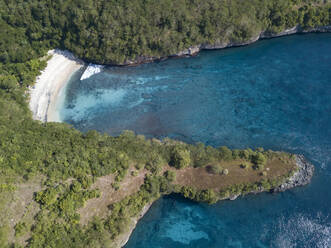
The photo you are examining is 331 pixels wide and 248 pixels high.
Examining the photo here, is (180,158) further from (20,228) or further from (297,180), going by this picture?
(20,228)

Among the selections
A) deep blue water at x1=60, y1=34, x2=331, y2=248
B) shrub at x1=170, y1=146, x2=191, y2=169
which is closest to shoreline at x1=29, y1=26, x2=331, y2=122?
deep blue water at x1=60, y1=34, x2=331, y2=248

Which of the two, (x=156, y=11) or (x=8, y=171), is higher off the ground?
(x=156, y=11)

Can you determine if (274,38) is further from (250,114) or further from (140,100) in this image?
(140,100)

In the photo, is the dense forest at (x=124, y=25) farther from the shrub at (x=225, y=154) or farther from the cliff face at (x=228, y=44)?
the shrub at (x=225, y=154)

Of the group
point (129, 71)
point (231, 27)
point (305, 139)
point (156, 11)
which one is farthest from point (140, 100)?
point (305, 139)

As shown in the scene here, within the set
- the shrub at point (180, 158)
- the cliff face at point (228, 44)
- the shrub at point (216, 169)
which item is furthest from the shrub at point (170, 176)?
the cliff face at point (228, 44)

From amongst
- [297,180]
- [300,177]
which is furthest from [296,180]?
[300,177]
